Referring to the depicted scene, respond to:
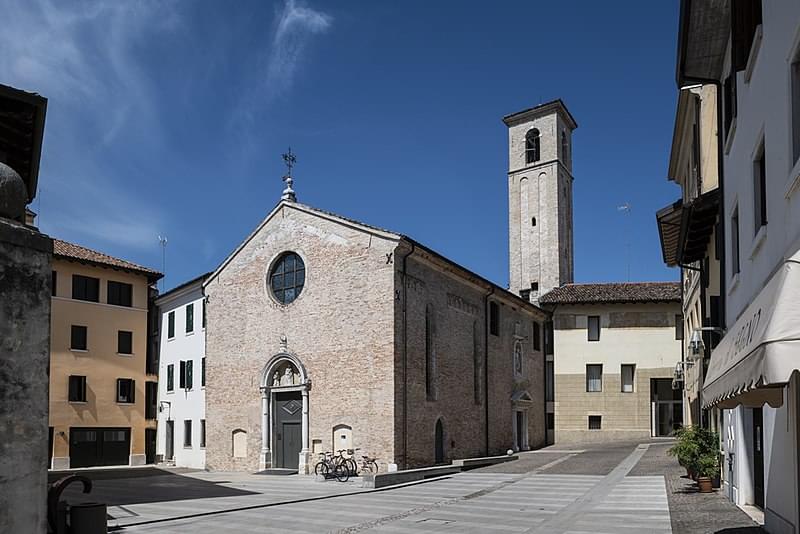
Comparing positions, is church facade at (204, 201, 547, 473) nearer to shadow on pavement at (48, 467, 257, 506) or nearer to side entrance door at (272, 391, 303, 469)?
side entrance door at (272, 391, 303, 469)

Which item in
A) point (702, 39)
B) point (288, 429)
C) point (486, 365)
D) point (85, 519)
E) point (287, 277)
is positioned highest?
point (702, 39)

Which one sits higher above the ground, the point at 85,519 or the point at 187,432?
the point at 85,519

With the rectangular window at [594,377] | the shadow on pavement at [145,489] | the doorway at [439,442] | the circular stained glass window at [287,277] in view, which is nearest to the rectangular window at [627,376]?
the rectangular window at [594,377]

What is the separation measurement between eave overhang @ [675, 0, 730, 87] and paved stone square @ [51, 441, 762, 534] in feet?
28.1

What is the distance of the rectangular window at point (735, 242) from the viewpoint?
1333 centimetres

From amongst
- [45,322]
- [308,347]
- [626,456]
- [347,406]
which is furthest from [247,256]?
[45,322]

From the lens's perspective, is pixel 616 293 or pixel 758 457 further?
pixel 616 293

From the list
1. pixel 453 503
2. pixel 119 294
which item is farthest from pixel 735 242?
pixel 119 294

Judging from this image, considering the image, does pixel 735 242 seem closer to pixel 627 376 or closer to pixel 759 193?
pixel 759 193

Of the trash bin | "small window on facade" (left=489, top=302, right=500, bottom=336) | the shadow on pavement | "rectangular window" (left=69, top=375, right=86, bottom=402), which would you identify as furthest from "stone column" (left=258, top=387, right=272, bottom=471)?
the trash bin

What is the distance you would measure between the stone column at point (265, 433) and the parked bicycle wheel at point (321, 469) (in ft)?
9.33

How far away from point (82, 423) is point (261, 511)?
2515cm

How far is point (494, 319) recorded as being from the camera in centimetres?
3566

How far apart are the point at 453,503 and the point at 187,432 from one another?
22614 millimetres
